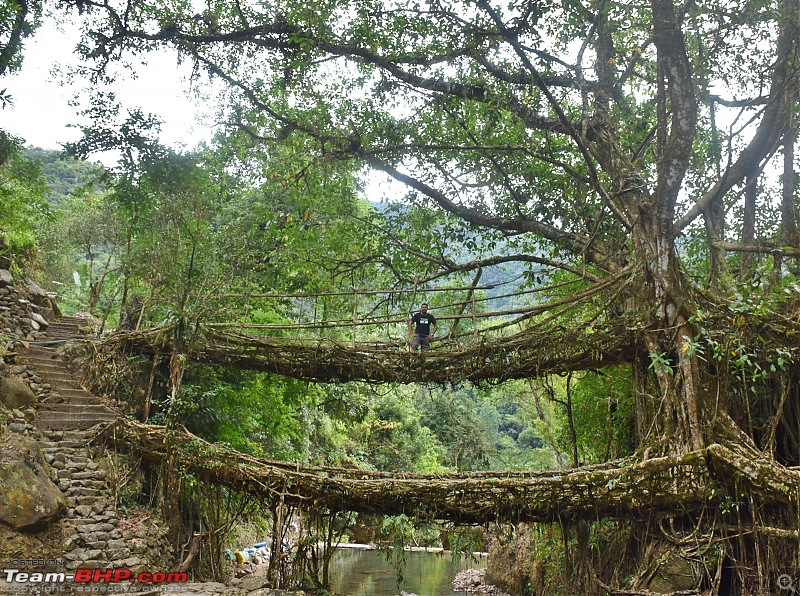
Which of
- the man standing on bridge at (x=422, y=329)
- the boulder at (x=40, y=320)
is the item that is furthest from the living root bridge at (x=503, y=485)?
the boulder at (x=40, y=320)

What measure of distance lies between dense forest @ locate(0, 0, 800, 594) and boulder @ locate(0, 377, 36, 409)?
38.9 inches

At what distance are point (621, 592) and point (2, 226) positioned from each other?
39.4 ft

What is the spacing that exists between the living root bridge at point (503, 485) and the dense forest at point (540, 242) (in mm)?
39

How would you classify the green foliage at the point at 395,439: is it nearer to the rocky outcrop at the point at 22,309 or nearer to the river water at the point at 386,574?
the river water at the point at 386,574

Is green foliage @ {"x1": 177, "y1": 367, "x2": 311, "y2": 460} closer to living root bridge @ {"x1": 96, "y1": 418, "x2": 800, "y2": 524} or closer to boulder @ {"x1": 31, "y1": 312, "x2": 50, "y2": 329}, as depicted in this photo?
living root bridge @ {"x1": 96, "y1": 418, "x2": 800, "y2": 524}

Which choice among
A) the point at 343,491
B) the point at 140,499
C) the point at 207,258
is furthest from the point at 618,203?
the point at 140,499

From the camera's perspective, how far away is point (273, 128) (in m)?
8.97

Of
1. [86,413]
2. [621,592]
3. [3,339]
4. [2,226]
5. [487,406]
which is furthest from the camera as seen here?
[487,406]

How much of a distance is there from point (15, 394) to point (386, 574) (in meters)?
8.52

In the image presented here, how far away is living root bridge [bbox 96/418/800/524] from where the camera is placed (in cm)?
527

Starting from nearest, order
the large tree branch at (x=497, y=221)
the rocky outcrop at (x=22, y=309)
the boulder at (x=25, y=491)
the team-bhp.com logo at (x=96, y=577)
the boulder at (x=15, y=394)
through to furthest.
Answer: the team-bhp.com logo at (x=96, y=577) < the boulder at (x=25, y=491) < the boulder at (x=15, y=394) < the large tree branch at (x=497, y=221) < the rocky outcrop at (x=22, y=309)

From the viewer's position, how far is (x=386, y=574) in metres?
13.1

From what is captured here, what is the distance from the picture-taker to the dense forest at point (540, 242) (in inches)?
230

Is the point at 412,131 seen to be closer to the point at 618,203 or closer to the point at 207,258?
the point at 618,203
